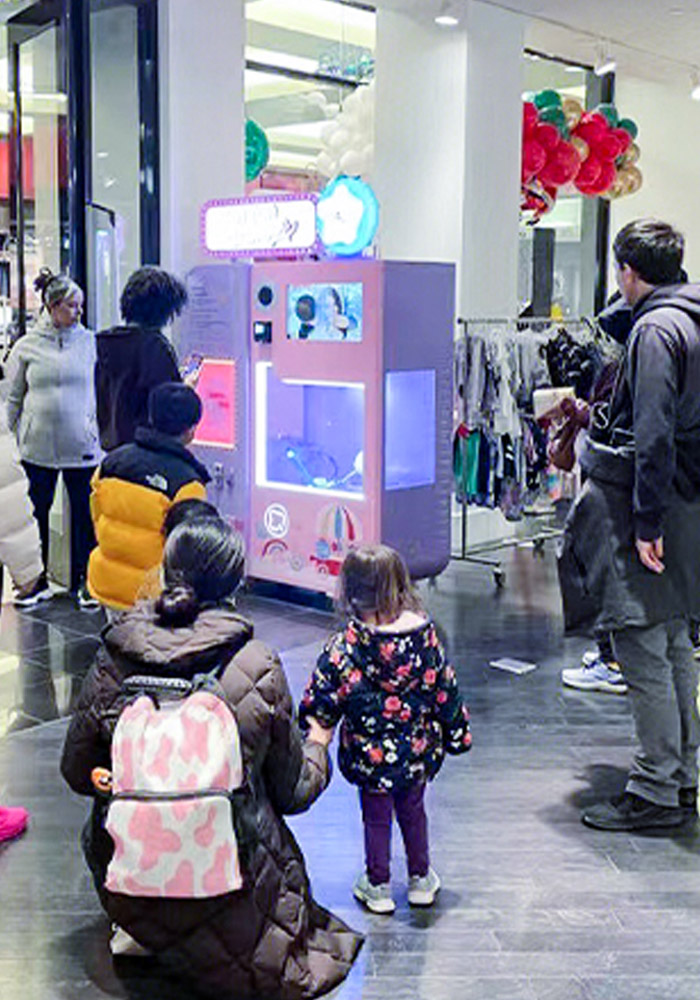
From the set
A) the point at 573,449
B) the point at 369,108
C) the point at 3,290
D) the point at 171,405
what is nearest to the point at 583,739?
the point at 573,449

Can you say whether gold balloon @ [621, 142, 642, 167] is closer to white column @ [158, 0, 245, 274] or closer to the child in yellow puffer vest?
white column @ [158, 0, 245, 274]

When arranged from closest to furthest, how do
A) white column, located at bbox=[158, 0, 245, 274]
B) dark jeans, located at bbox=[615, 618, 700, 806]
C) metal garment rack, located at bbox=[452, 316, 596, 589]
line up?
dark jeans, located at bbox=[615, 618, 700, 806] < white column, located at bbox=[158, 0, 245, 274] < metal garment rack, located at bbox=[452, 316, 596, 589]

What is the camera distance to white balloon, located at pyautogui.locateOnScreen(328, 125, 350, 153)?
7859 mm

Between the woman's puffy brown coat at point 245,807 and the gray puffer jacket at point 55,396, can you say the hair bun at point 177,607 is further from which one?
the gray puffer jacket at point 55,396

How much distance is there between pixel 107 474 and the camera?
3.68 metres

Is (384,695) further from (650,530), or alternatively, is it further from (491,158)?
(491,158)

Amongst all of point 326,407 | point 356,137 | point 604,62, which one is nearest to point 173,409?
point 326,407

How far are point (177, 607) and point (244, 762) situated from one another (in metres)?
0.33

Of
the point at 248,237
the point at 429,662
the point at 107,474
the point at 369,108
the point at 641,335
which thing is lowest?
the point at 429,662

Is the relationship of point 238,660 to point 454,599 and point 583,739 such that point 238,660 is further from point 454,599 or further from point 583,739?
point 454,599

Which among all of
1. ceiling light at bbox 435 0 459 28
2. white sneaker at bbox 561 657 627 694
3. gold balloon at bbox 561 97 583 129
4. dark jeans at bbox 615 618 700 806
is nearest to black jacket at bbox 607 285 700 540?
dark jeans at bbox 615 618 700 806

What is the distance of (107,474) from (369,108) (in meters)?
4.69

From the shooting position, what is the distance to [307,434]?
229 inches

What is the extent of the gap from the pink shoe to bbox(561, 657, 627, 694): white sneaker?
216 centimetres
